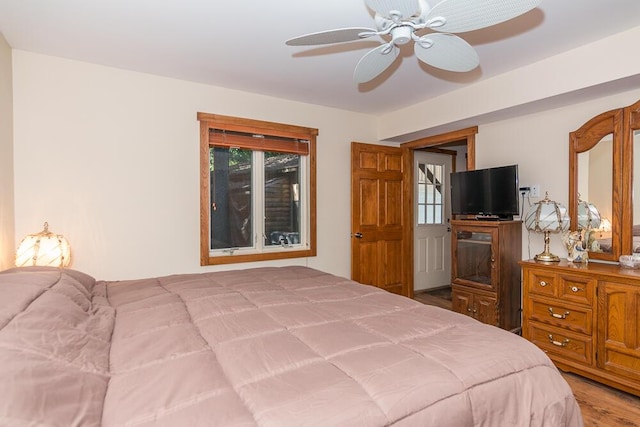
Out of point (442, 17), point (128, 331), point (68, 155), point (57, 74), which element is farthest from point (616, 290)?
point (57, 74)

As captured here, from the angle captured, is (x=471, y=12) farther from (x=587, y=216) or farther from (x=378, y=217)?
(x=378, y=217)

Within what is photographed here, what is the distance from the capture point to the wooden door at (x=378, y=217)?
4.15 m

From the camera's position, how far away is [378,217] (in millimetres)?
4312

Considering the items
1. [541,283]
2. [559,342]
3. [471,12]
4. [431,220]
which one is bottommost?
[559,342]

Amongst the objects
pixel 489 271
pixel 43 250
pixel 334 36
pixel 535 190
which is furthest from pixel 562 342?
pixel 43 250

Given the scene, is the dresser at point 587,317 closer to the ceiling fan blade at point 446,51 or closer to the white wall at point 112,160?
the ceiling fan blade at point 446,51

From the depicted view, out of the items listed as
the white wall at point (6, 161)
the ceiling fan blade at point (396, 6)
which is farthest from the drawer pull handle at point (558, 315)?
the white wall at point (6, 161)

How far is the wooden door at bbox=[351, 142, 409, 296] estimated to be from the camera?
4148mm

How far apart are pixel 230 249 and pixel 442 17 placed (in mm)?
2855

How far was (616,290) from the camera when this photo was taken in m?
2.37

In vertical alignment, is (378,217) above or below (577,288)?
above

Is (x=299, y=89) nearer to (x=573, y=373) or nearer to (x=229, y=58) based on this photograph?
(x=229, y=58)

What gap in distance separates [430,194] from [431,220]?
0.42m

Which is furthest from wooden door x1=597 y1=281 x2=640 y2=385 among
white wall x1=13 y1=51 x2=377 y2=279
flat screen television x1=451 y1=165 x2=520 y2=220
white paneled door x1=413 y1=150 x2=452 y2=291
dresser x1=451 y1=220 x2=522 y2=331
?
white wall x1=13 y1=51 x2=377 y2=279
